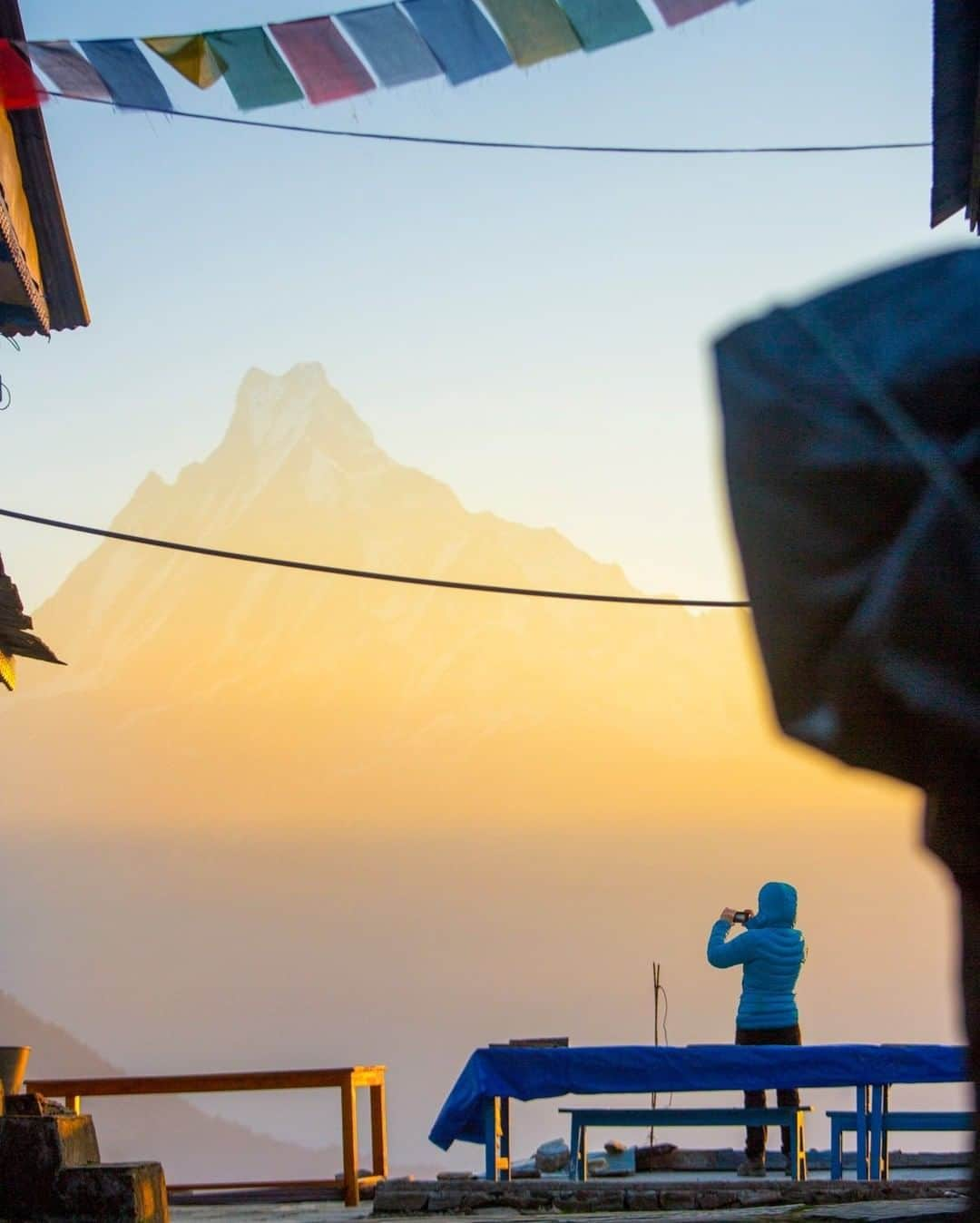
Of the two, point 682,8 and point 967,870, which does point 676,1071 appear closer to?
point 682,8

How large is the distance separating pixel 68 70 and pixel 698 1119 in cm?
682

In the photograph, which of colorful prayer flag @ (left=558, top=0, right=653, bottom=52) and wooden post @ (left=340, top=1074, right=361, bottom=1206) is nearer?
colorful prayer flag @ (left=558, top=0, right=653, bottom=52)

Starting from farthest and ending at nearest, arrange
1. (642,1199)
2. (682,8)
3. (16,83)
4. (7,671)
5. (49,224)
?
(7,671)
(49,224)
(16,83)
(642,1199)
(682,8)

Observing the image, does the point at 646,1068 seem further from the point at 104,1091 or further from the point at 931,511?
the point at 931,511

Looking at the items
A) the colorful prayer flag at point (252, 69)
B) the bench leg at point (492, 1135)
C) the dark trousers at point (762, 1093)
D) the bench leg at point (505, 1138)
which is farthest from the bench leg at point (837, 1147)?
the colorful prayer flag at point (252, 69)

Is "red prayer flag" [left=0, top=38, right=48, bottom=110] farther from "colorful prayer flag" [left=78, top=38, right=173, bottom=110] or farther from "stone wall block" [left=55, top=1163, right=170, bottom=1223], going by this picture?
"stone wall block" [left=55, top=1163, right=170, bottom=1223]

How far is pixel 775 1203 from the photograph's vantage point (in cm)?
837

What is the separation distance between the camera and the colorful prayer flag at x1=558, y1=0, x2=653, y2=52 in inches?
328

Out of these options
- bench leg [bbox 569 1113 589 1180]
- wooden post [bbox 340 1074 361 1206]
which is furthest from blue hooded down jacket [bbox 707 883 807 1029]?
wooden post [bbox 340 1074 361 1206]

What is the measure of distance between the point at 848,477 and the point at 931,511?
163 millimetres

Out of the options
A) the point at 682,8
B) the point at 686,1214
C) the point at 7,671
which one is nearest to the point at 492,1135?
the point at 686,1214

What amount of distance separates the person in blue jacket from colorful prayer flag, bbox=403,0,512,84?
200 inches

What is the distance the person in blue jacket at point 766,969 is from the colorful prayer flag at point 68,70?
19.9 ft

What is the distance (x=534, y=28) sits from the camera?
858cm
